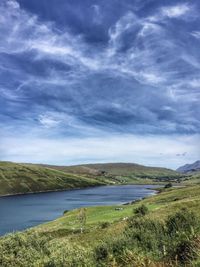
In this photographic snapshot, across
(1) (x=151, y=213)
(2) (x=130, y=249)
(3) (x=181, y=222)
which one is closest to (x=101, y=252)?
(2) (x=130, y=249)

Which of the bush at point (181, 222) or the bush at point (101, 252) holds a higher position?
the bush at point (181, 222)

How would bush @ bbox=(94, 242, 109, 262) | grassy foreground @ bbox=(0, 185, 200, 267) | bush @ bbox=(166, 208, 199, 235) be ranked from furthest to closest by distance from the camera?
bush @ bbox=(166, 208, 199, 235), bush @ bbox=(94, 242, 109, 262), grassy foreground @ bbox=(0, 185, 200, 267)

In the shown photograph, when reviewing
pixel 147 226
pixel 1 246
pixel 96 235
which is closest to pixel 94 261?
pixel 147 226

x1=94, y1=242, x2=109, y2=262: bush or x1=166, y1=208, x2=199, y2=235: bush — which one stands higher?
x1=166, y1=208, x2=199, y2=235: bush

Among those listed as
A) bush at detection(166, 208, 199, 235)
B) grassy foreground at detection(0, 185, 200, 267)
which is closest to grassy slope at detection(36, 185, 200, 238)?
bush at detection(166, 208, 199, 235)

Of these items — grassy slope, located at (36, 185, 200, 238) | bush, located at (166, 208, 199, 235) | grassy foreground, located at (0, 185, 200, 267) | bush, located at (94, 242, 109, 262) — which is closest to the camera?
grassy foreground, located at (0, 185, 200, 267)

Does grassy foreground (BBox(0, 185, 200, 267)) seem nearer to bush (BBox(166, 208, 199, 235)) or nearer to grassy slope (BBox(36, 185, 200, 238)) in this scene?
bush (BBox(166, 208, 199, 235))

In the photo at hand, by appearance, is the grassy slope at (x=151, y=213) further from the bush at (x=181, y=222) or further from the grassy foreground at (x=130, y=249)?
the grassy foreground at (x=130, y=249)

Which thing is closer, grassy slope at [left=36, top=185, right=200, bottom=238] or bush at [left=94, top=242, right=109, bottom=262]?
bush at [left=94, top=242, right=109, bottom=262]

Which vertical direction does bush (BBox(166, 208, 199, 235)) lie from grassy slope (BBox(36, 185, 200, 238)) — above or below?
above

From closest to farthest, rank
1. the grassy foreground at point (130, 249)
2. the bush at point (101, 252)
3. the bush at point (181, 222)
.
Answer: the grassy foreground at point (130, 249), the bush at point (101, 252), the bush at point (181, 222)

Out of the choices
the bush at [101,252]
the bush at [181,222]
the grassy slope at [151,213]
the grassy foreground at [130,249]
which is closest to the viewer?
the grassy foreground at [130,249]

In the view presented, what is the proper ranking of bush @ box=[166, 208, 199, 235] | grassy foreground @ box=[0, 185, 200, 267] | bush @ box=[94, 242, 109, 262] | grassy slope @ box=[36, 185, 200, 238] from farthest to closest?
grassy slope @ box=[36, 185, 200, 238], bush @ box=[166, 208, 199, 235], bush @ box=[94, 242, 109, 262], grassy foreground @ box=[0, 185, 200, 267]

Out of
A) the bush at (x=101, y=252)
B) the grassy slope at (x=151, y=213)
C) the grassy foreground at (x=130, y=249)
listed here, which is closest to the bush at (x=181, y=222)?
the grassy foreground at (x=130, y=249)
